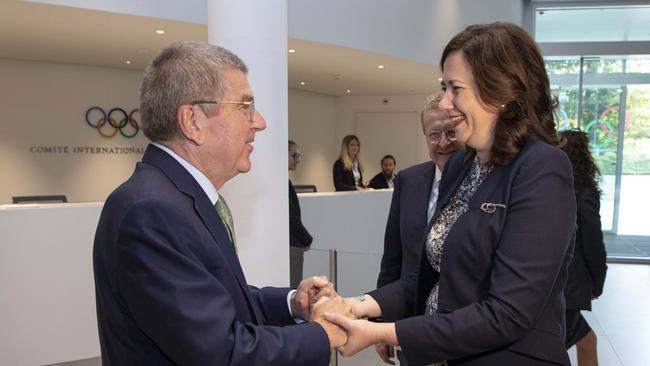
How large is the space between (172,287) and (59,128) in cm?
819

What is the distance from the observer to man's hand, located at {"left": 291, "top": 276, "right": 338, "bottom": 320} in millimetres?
1898

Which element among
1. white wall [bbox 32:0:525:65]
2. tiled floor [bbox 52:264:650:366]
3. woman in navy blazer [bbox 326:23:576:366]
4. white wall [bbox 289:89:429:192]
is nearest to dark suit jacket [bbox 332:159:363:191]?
white wall [bbox 32:0:525:65]

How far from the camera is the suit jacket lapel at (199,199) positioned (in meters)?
1.41

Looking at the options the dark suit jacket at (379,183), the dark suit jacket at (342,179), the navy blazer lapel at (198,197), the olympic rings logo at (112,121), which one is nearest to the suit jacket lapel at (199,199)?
the navy blazer lapel at (198,197)

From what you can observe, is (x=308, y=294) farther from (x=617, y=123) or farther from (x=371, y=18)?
(x=617, y=123)

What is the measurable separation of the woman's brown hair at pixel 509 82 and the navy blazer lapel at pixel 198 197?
0.77 metres

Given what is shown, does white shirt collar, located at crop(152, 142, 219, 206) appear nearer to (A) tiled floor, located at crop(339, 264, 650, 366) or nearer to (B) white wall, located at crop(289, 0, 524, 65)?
(A) tiled floor, located at crop(339, 264, 650, 366)

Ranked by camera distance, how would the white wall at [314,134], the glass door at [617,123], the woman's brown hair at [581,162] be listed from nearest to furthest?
the woman's brown hair at [581,162]
the glass door at [617,123]
the white wall at [314,134]

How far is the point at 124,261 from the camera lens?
4.13 ft

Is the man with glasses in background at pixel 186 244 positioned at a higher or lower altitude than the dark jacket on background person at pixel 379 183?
→ higher

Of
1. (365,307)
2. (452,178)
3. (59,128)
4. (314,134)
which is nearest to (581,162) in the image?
(452,178)

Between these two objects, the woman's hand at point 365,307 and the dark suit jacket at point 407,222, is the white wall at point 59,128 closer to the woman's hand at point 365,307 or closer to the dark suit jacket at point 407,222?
the dark suit jacket at point 407,222

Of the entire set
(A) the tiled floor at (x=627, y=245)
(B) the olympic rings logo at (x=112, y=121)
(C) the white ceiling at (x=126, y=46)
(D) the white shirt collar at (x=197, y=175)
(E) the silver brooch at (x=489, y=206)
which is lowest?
(A) the tiled floor at (x=627, y=245)

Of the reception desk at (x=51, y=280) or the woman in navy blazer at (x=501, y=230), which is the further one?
the reception desk at (x=51, y=280)
